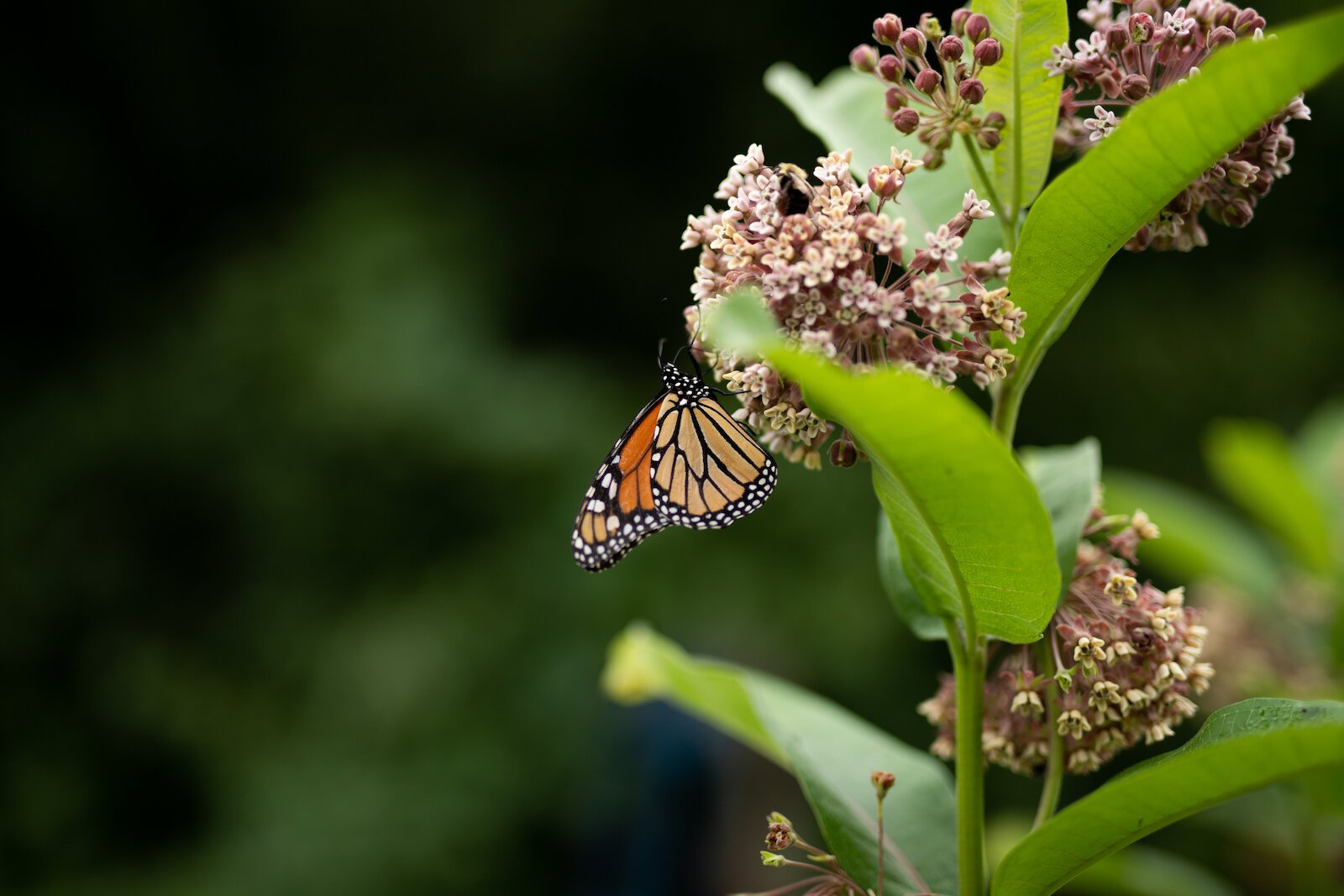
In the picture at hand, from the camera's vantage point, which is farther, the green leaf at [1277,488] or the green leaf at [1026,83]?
the green leaf at [1277,488]

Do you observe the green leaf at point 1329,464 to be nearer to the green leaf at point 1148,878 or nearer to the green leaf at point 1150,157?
the green leaf at point 1148,878

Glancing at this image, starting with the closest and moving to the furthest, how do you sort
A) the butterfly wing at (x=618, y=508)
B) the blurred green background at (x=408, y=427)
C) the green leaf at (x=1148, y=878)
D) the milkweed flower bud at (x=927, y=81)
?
the milkweed flower bud at (x=927, y=81) < the butterfly wing at (x=618, y=508) < the green leaf at (x=1148, y=878) < the blurred green background at (x=408, y=427)

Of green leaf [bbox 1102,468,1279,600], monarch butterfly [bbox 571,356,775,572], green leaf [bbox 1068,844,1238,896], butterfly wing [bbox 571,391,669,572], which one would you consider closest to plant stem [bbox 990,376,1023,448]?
monarch butterfly [bbox 571,356,775,572]

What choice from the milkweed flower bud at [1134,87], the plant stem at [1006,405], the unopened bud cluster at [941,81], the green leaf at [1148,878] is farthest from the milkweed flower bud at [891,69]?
the green leaf at [1148,878]

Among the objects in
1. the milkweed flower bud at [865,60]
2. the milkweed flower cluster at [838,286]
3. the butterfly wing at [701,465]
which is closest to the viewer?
the milkweed flower cluster at [838,286]

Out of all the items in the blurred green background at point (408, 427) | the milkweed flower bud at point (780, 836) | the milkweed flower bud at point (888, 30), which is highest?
the blurred green background at point (408, 427)

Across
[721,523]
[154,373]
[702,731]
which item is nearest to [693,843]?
[702,731]

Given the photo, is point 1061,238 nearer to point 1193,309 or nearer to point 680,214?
point 680,214
